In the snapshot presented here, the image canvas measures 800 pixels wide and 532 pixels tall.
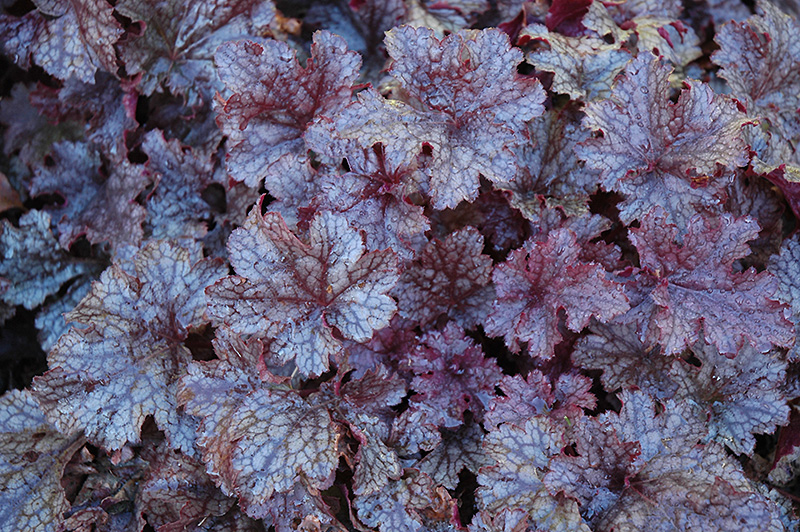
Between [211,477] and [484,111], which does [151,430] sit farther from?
[484,111]

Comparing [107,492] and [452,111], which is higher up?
[452,111]

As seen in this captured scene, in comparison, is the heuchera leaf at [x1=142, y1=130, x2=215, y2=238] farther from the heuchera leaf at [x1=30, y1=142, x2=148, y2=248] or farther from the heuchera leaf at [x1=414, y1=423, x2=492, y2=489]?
the heuchera leaf at [x1=414, y1=423, x2=492, y2=489]

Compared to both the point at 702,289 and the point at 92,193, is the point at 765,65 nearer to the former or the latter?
the point at 702,289

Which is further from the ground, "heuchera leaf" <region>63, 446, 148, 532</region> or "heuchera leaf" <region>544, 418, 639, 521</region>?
"heuchera leaf" <region>544, 418, 639, 521</region>

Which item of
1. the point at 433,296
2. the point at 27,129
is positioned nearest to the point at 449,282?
the point at 433,296

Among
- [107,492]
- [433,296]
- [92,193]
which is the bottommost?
[107,492]

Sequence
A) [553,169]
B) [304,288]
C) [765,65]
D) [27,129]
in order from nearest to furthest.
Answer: [304,288], [553,169], [765,65], [27,129]

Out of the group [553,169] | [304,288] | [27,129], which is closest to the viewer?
[304,288]

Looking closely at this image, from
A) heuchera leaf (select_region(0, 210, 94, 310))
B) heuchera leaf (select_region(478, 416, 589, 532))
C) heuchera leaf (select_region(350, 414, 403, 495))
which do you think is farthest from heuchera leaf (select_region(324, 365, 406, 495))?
heuchera leaf (select_region(0, 210, 94, 310))
